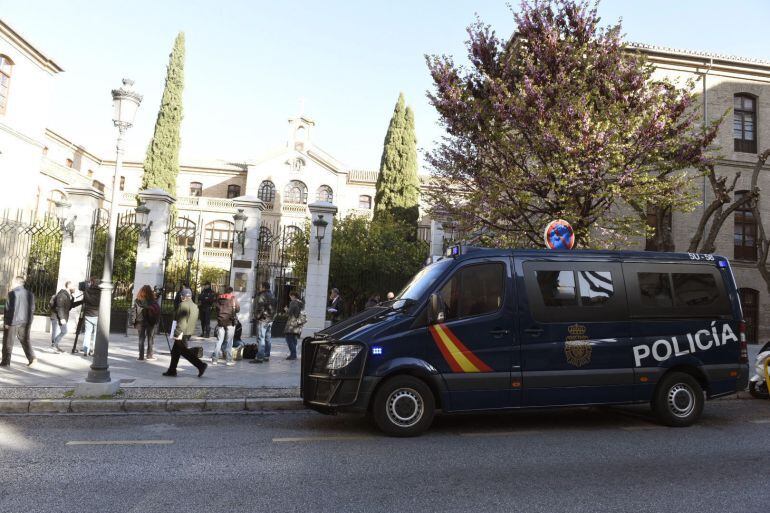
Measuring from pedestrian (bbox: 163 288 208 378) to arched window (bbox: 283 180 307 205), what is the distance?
39.3m

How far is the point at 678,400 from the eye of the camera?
6859 mm

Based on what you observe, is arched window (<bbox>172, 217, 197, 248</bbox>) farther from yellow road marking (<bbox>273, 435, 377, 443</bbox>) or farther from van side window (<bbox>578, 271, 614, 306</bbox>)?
van side window (<bbox>578, 271, 614, 306</bbox>)

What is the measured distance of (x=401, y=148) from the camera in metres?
39.6

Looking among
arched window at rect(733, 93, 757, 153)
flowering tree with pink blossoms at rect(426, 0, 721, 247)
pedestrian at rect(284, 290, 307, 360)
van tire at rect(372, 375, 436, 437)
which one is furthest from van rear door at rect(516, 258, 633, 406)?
arched window at rect(733, 93, 757, 153)

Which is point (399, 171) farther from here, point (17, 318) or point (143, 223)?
point (17, 318)

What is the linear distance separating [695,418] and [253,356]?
871 cm

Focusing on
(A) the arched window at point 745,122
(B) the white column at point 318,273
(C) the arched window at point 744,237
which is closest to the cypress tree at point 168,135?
(B) the white column at point 318,273

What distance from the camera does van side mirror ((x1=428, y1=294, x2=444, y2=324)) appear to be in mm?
6023

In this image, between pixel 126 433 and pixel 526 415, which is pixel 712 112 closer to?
pixel 526 415

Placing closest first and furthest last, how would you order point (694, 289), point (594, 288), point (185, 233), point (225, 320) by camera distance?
point (594, 288)
point (694, 289)
point (225, 320)
point (185, 233)

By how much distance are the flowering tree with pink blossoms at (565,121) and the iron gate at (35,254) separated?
43.2ft

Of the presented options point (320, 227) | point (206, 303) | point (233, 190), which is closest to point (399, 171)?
point (233, 190)

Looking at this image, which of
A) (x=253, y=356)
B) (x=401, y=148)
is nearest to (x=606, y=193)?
(x=253, y=356)

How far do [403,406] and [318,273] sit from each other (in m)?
10.4
